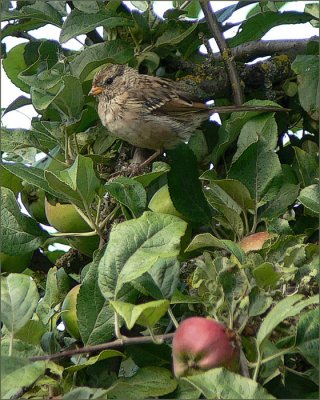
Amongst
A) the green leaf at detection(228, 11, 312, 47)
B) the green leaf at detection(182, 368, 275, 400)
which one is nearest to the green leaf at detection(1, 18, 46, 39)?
the green leaf at detection(228, 11, 312, 47)

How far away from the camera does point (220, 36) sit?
228 centimetres

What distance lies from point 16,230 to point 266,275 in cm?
75

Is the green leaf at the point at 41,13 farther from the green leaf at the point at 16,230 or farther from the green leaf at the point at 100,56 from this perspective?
the green leaf at the point at 16,230

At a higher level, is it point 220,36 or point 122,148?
point 220,36

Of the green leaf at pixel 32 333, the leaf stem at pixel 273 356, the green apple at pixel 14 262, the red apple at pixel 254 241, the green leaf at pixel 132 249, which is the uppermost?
the green leaf at pixel 132 249

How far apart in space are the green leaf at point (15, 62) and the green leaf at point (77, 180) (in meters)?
0.78

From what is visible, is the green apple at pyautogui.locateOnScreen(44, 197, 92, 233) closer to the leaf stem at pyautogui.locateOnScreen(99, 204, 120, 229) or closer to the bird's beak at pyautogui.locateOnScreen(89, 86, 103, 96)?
the leaf stem at pyautogui.locateOnScreen(99, 204, 120, 229)

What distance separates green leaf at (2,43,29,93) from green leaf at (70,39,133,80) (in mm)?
298

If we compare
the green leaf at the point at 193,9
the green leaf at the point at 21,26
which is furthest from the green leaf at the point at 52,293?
the green leaf at the point at 193,9

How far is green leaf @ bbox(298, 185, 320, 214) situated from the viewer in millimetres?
1768

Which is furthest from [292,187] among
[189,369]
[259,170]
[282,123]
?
[189,369]

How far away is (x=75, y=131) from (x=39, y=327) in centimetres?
69

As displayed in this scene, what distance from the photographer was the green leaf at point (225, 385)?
127 centimetres

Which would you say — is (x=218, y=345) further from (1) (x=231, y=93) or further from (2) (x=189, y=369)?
(1) (x=231, y=93)
